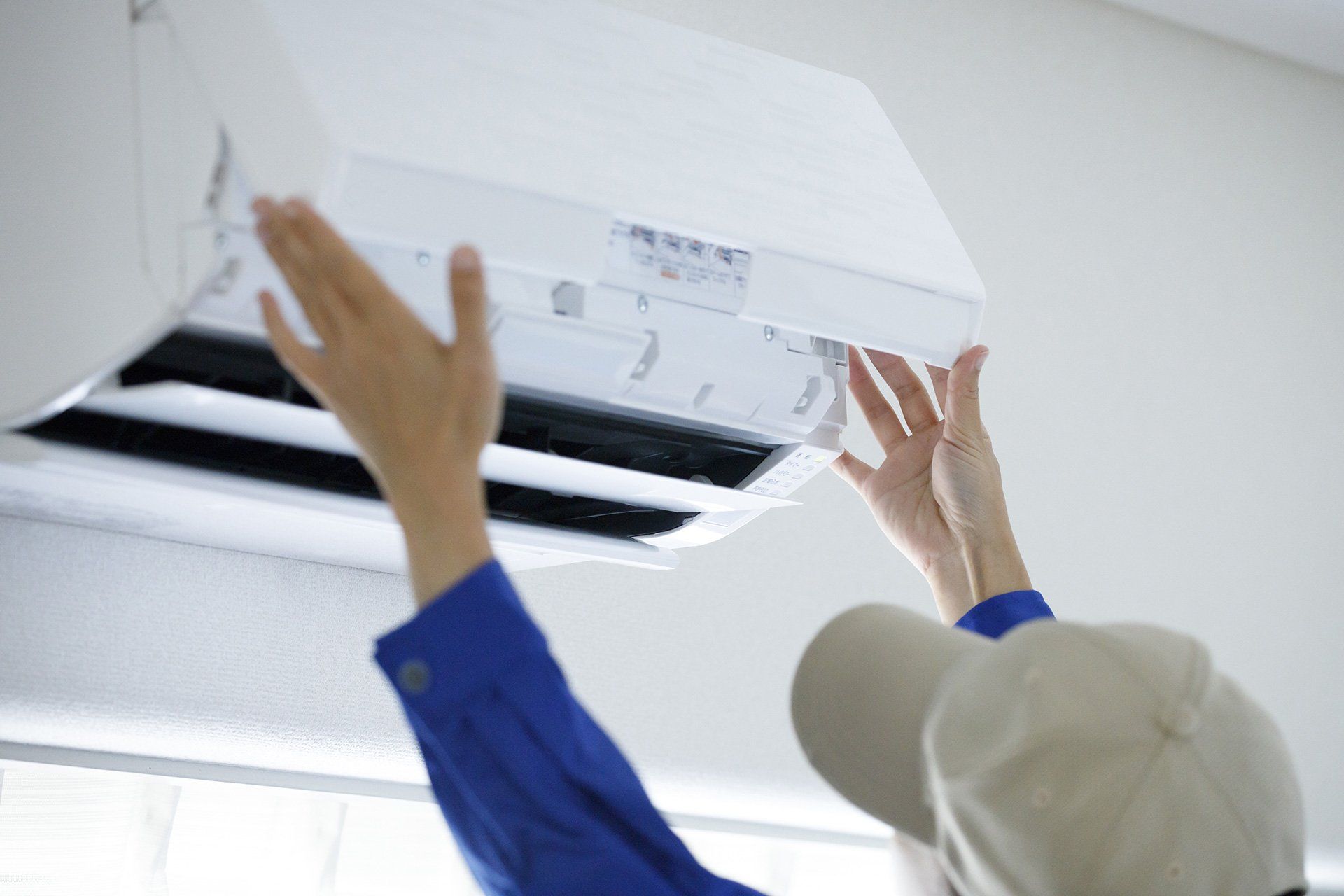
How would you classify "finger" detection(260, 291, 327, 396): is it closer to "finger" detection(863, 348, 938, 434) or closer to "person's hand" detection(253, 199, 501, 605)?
"person's hand" detection(253, 199, 501, 605)

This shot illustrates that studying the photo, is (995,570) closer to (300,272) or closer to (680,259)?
(680,259)

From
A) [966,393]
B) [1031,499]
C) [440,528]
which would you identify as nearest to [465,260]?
[440,528]

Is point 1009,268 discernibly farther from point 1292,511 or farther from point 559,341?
point 559,341

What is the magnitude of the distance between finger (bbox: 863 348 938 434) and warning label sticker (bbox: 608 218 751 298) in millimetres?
378

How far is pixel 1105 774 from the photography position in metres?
0.68

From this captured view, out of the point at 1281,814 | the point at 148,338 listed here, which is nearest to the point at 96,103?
→ the point at 148,338

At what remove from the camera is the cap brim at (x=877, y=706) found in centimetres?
78

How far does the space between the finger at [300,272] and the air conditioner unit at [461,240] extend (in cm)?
4

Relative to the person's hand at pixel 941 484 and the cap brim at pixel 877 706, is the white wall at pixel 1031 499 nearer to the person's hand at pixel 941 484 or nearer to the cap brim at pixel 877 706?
the person's hand at pixel 941 484

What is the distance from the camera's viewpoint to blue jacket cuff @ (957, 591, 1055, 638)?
43.5 inches

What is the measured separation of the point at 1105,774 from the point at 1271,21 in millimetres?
1813

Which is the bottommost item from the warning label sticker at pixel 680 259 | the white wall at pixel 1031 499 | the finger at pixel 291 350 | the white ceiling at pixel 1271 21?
the white wall at pixel 1031 499

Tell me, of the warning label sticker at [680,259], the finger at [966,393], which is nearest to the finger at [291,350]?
the warning label sticker at [680,259]

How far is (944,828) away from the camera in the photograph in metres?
0.72
